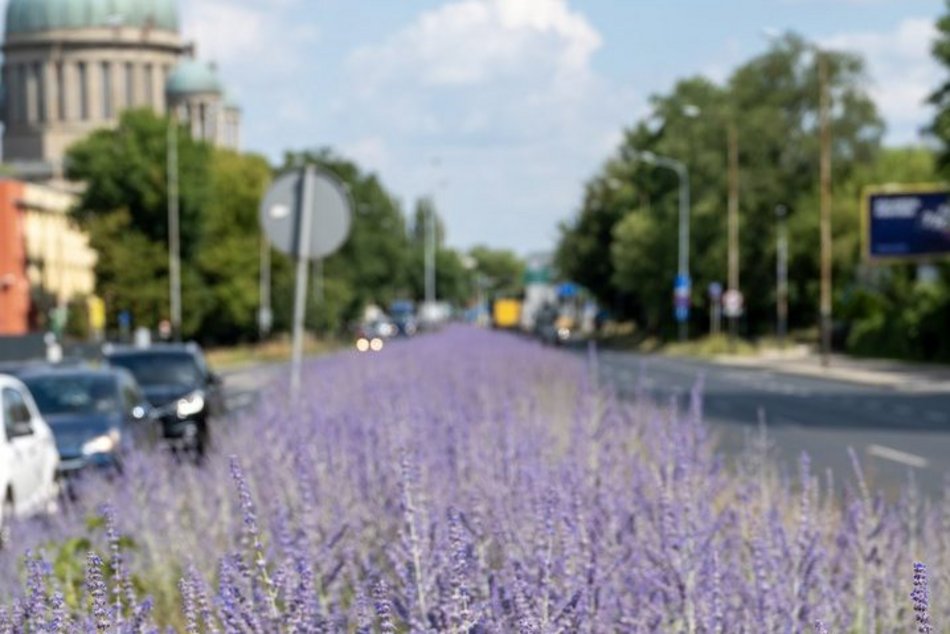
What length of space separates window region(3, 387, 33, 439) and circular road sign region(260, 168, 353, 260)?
232 cm

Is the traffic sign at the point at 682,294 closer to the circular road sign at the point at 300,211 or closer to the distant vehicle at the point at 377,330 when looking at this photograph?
the distant vehicle at the point at 377,330

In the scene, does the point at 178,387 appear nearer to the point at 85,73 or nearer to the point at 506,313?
the point at 506,313

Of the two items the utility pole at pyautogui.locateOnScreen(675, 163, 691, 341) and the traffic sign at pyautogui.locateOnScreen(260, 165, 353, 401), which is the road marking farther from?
the utility pole at pyautogui.locateOnScreen(675, 163, 691, 341)

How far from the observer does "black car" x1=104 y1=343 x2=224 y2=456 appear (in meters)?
23.0

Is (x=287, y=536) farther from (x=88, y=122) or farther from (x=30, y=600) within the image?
(x=88, y=122)

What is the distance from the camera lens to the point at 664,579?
6137 millimetres

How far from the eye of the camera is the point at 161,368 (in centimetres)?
2516

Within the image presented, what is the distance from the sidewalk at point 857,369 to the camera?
4817 centimetres

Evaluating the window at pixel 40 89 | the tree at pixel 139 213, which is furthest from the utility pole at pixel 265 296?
the window at pixel 40 89

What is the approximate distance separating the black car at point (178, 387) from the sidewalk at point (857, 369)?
23.9 meters

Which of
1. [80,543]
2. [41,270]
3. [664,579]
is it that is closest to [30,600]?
[664,579]

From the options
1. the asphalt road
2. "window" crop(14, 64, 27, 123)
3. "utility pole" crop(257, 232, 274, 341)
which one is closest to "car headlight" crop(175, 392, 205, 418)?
the asphalt road

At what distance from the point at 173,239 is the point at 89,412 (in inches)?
2459

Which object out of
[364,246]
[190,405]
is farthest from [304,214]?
[364,246]
